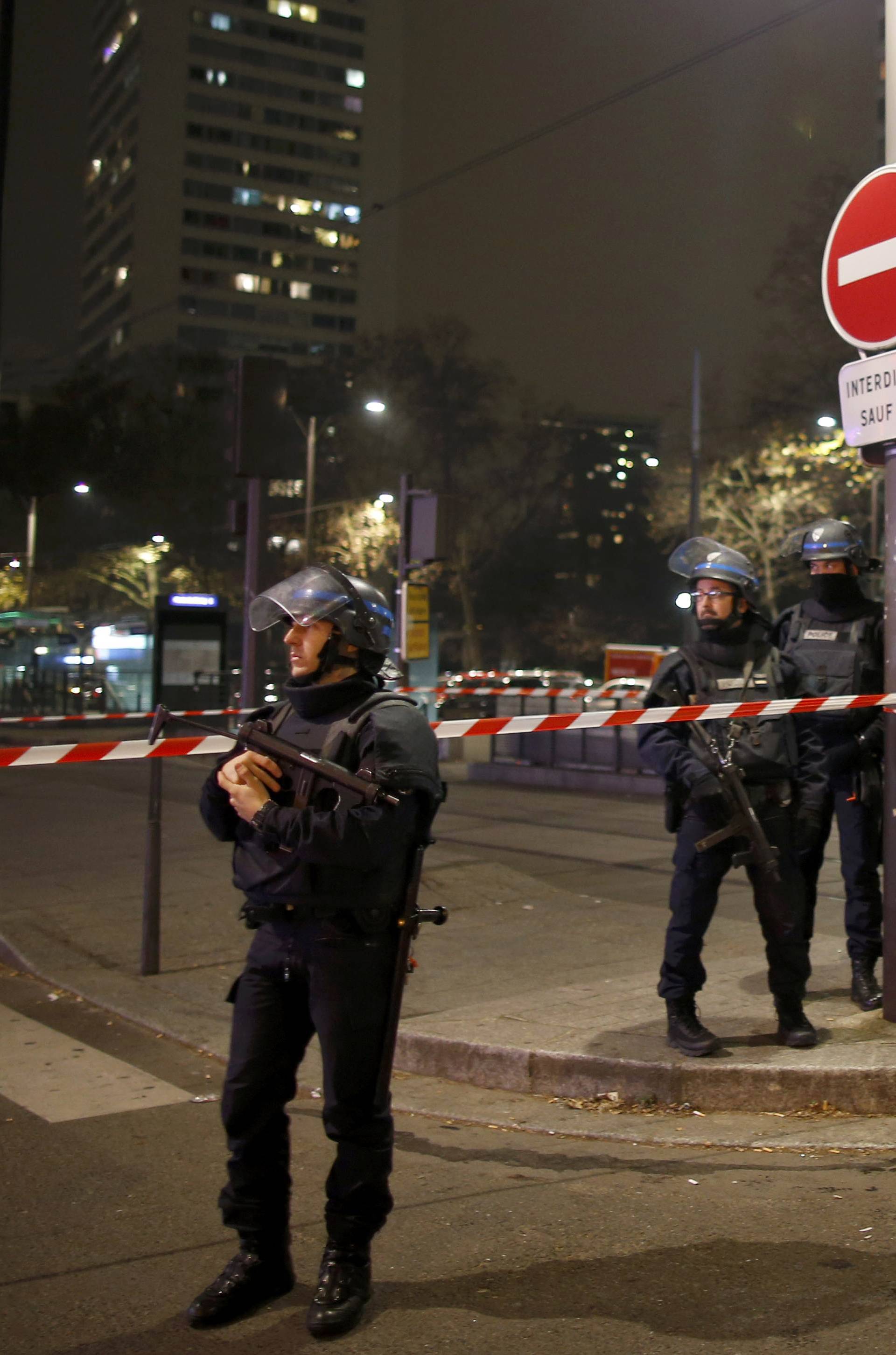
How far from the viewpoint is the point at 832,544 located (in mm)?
6039

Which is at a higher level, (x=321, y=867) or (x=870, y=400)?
(x=870, y=400)

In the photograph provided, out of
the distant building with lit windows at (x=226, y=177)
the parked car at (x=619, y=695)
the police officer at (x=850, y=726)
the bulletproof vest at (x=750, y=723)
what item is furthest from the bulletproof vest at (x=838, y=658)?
the distant building with lit windows at (x=226, y=177)

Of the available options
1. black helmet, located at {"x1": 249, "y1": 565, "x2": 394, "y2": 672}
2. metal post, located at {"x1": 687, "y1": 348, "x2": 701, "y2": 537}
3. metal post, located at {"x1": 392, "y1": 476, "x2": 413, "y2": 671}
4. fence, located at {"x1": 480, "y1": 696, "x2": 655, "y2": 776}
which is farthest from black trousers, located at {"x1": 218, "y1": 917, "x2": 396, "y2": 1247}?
metal post, located at {"x1": 687, "y1": 348, "x2": 701, "y2": 537}

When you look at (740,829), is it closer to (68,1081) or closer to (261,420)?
(68,1081)

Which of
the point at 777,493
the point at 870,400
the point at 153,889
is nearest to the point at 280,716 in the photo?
the point at 870,400

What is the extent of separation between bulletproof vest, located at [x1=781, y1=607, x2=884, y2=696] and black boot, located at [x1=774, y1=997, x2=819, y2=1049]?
1371mm

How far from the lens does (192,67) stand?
390 ft

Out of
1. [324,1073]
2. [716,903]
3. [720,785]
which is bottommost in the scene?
[324,1073]

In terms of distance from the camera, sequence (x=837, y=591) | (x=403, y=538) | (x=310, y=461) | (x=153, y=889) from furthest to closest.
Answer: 1. (x=310, y=461)
2. (x=403, y=538)
3. (x=153, y=889)
4. (x=837, y=591)

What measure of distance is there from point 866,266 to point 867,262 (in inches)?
0.6

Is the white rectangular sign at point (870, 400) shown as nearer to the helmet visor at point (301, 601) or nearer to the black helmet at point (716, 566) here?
the black helmet at point (716, 566)

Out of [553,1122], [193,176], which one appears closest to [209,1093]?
[553,1122]

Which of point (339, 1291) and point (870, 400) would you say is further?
point (870, 400)

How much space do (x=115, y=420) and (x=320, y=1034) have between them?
1675 inches
